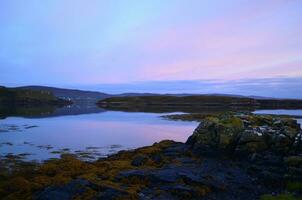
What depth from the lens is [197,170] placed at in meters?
20.0

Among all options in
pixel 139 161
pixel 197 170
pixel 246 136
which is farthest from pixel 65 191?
pixel 246 136

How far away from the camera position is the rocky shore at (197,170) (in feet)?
51.9

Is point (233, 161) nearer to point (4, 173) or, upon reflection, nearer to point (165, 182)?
point (165, 182)

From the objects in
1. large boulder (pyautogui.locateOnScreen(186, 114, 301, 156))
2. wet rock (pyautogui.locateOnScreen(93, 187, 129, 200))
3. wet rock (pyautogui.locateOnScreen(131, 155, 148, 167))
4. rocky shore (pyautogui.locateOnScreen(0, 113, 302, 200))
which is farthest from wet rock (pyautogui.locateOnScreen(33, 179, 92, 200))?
large boulder (pyautogui.locateOnScreen(186, 114, 301, 156))

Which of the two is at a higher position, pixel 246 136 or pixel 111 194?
pixel 246 136

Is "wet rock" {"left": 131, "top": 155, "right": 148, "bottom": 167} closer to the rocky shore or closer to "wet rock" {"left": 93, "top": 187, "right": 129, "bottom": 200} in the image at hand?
the rocky shore

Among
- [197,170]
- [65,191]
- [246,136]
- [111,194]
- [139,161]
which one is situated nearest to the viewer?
[111,194]

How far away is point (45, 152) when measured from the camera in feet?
99.8

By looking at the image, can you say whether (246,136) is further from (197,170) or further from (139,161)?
(139,161)

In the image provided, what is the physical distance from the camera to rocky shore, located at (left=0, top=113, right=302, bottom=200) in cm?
1583

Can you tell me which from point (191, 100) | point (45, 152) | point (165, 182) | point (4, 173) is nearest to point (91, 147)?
point (45, 152)

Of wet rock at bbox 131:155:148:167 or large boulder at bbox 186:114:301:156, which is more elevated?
large boulder at bbox 186:114:301:156

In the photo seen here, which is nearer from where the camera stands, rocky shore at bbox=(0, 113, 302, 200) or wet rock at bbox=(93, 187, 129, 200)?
wet rock at bbox=(93, 187, 129, 200)

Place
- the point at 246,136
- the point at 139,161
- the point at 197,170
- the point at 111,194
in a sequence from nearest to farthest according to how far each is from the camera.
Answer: the point at 111,194 < the point at 197,170 < the point at 139,161 < the point at 246,136
